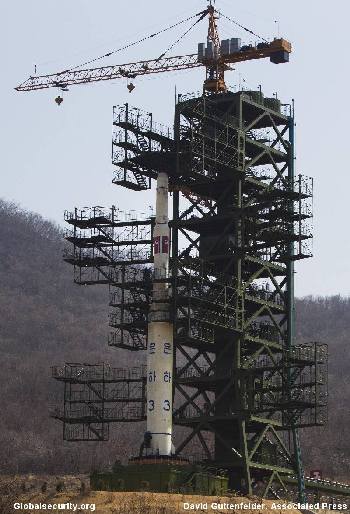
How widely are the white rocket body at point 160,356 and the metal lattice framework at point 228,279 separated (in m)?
0.73

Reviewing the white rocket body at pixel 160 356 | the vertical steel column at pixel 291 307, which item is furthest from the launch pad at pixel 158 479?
the vertical steel column at pixel 291 307

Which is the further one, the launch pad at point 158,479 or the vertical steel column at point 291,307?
the vertical steel column at point 291,307

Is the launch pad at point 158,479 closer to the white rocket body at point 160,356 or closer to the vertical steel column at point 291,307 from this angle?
the white rocket body at point 160,356

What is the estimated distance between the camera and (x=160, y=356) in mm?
85375

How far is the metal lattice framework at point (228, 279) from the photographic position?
3465 inches

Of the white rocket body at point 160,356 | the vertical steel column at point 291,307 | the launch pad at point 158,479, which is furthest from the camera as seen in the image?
the vertical steel column at point 291,307

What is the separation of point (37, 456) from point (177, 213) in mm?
88525

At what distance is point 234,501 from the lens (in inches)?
3044

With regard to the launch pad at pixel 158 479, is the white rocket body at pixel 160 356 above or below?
above

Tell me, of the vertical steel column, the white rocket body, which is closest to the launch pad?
the white rocket body

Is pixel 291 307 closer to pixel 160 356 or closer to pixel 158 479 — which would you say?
pixel 160 356

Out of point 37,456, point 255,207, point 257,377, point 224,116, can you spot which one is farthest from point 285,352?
point 37,456

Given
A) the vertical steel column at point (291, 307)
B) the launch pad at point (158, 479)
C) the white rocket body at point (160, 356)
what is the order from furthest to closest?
the vertical steel column at point (291, 307), the white rocket body at point (160, 356), the launch pad at point (158, 479)

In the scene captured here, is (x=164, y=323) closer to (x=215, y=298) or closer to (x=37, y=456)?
(x=215, y=298)
